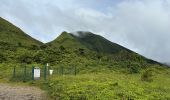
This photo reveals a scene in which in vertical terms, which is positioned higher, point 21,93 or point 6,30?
point 6,30

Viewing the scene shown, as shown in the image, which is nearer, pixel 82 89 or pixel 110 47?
pixel 82 89

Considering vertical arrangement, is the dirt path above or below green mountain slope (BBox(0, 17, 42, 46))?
below

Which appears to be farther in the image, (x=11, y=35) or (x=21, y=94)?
(x=11, y=35)

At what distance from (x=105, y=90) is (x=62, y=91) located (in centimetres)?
330

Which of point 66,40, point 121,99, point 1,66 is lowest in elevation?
point 121,99

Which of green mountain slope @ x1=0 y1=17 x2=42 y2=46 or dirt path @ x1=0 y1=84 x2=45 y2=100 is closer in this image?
dirt path @ x1=0 y1=84 x2=45 y2=100

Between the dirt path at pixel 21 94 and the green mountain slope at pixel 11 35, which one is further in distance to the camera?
the green mountain slope at pixel 11 35

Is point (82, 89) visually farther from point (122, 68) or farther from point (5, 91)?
point (122, 68)

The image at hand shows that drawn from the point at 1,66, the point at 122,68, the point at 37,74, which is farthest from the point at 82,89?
the point at 122,68

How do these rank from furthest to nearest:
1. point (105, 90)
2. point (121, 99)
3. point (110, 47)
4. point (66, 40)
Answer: point (110, 47) < point (66, 40) < point (105, 90) < point (121, 99)

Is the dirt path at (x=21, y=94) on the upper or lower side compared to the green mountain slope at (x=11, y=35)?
lower

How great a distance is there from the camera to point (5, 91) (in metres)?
33.0

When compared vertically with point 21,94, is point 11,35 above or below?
above

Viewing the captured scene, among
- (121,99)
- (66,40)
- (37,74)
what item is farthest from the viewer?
(66,40)
